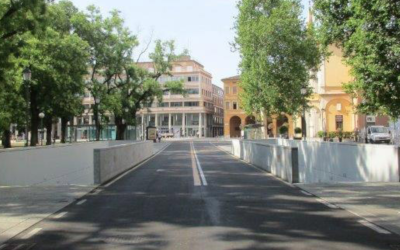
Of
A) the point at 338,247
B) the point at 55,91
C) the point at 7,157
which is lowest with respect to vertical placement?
the point at 338,247

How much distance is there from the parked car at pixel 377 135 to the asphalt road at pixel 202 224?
36.9m

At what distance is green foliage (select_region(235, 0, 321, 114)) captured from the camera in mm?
43969

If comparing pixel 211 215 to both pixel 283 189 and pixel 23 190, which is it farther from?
pixel 23 190

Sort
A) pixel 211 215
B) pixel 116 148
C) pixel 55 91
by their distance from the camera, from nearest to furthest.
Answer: pixel 211 215 < pixel 116 148 < pixel 55 91

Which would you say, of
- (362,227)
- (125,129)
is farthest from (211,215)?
(125,129)

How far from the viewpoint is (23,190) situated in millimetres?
13445

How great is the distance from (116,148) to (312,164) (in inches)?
408

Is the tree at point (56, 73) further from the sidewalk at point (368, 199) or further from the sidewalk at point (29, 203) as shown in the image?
the sidewalk at point (368, 199)

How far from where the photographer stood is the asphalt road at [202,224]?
6.96 meters

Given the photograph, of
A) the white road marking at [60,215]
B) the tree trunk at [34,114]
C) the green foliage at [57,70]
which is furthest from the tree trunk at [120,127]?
the white road marking at [60,215]

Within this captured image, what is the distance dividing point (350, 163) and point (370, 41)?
4896 mm

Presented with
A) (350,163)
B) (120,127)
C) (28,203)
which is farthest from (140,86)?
(28,203)

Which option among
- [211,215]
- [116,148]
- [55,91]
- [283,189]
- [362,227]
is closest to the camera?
[362,227]

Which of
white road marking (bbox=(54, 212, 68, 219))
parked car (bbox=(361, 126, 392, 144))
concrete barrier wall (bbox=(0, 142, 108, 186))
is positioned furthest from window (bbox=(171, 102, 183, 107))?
white road marking (bbox=(54, 212, 68, 219))
